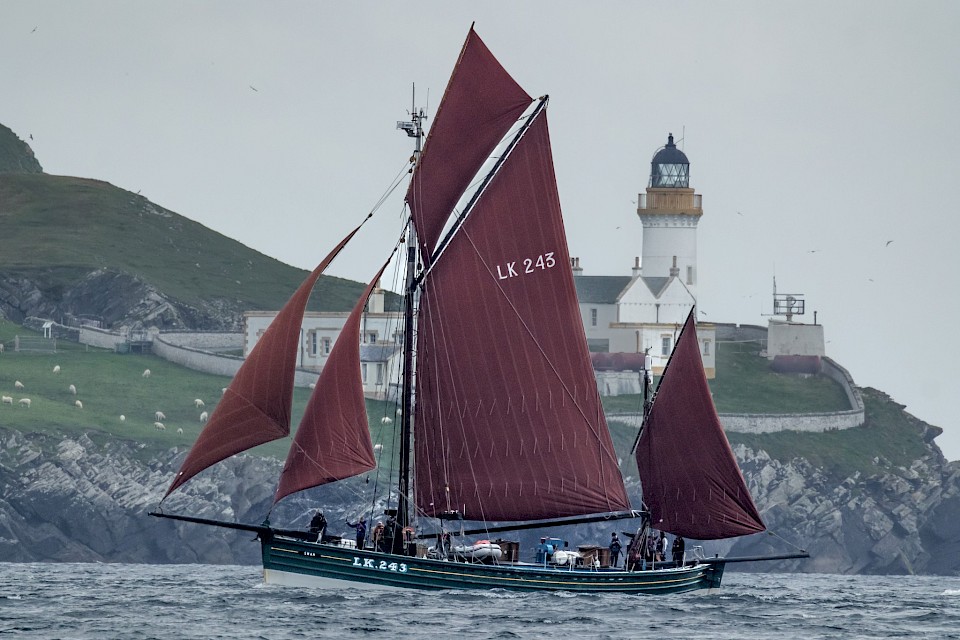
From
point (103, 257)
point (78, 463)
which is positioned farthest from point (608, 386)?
point (103, 257)

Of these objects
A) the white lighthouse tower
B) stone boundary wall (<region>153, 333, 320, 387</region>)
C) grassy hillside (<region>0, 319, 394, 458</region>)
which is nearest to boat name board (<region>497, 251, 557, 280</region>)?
grassy hillside (<region>0, 319, 394, 458</region>)

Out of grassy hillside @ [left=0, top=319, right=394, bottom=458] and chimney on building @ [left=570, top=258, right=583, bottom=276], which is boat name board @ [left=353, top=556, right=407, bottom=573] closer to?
grassy hillside @ [left=0, top=319, right=394, bottom=458]

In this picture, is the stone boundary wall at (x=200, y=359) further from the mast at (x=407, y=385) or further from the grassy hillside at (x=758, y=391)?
the mast at (x=407, y=385)

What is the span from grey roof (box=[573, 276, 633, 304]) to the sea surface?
75.9 meters

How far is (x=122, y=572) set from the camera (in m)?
89.8

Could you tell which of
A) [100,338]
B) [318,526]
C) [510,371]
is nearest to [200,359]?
[100,338]

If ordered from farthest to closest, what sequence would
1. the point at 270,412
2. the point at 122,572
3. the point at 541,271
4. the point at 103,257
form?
1. the point at 103,257
2. the point at 122,572
3. the point at 541,271
4. the point at 270,412

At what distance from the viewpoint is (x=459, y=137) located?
69.0 m

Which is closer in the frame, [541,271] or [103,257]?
[541,271]

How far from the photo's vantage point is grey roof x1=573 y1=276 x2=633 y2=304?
157m

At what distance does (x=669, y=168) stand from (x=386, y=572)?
100 metres

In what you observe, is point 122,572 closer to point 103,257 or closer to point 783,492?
point 783,492

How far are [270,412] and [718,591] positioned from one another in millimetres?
22097

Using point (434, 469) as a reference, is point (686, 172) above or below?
above
